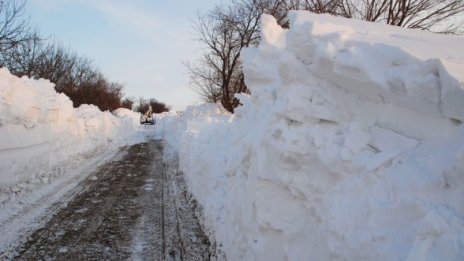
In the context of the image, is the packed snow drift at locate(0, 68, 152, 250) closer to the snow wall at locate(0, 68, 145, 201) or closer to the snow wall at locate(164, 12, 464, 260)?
the snow wall at locate(0, 68, 145, 201)

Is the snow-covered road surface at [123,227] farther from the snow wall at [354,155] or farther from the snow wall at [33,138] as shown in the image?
the snow wall at [33,138]

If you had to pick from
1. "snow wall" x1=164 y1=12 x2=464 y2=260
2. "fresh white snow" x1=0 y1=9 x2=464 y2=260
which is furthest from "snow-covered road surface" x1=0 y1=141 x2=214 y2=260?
"snow wall" x1=164 y1=12 x2=464 y2=260

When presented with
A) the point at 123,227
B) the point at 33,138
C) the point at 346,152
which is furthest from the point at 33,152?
the point at 346,152

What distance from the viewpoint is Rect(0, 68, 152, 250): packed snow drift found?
8461mm

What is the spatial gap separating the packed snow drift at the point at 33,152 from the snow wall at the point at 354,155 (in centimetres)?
408

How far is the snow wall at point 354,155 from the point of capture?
9.47 feet

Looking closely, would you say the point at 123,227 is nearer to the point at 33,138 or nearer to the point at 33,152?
the point at 33,152

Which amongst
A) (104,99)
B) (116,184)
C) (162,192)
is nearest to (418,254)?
(162,192)

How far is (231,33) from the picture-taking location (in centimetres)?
2241

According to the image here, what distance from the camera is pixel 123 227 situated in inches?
275

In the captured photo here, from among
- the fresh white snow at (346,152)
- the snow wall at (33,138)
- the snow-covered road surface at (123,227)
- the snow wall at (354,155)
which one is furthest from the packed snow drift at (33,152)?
the snow wall at (354,155)

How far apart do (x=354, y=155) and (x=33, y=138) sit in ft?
35.9

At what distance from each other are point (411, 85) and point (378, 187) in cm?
85

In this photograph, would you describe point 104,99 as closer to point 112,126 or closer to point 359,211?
point 112,126
